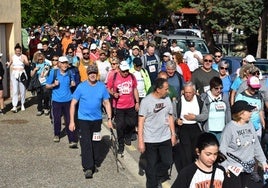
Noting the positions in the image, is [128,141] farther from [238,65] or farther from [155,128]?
[238,65]

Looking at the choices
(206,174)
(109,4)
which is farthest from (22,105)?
(109,4)

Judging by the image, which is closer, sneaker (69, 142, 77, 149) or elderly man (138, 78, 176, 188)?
elderly man (138, 78, 176, 188)

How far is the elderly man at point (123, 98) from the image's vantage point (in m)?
9.55

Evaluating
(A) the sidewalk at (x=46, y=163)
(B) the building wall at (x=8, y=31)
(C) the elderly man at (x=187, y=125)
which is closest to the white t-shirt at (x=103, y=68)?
(A) the sidewalk at (x=46, y=163)

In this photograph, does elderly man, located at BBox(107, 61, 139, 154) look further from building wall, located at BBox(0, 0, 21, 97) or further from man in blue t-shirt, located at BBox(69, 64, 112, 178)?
building wall, located at BBox(0, 0, 21, 97)

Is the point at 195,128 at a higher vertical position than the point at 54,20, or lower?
lower

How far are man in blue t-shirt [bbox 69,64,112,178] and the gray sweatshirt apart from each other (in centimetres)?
267

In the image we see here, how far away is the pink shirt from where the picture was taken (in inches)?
376

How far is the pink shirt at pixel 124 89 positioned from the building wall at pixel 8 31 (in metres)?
6.23

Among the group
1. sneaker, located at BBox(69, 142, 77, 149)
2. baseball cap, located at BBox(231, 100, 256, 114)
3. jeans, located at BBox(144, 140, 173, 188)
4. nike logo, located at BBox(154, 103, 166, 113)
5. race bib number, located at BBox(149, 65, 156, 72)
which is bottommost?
sneaker, located at BBox(69, 142, 77, 149)

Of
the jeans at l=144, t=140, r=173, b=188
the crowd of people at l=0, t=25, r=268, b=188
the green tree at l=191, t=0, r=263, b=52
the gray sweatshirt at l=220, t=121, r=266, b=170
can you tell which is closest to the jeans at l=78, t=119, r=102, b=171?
the crowd of people at l=0, t=25, r=268, b=188

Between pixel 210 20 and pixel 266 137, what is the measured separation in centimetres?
2195

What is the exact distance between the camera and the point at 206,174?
14.7 ft

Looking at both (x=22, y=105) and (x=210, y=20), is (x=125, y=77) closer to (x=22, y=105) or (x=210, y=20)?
(x=22, y=105)
